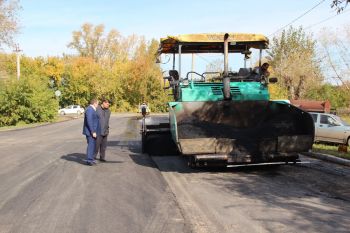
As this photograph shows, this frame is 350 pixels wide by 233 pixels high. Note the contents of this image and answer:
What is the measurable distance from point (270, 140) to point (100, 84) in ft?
220

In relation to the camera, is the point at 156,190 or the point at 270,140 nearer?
the point at 156,190

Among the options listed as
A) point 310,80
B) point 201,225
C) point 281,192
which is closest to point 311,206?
point 281,192

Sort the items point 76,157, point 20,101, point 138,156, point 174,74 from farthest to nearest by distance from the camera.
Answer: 1. point 20,101
2. point 76,157
3. point 138,156
4. point 174,74

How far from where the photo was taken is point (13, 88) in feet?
142

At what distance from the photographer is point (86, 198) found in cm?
833

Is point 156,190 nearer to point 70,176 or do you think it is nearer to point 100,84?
point 70,176

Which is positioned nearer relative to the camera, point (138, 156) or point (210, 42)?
point (210, 42)

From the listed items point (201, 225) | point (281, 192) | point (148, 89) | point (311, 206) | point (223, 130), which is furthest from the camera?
point (148, 89)

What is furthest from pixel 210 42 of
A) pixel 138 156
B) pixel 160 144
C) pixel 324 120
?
pixel 324 120

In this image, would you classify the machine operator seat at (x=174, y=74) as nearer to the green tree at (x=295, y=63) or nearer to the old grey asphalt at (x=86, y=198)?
the old grey asphalt at (x=86, y=198)

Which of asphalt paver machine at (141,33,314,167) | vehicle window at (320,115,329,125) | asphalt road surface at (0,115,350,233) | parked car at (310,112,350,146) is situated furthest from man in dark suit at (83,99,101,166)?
vehicle window at (320,115,329,125)

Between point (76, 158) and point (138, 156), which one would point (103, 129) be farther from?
point (76, 158)

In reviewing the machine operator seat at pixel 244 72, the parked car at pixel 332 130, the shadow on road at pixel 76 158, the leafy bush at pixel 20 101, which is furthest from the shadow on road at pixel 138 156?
the leafy bush at pixel 20 101

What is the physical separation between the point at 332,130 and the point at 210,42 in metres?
10.5
